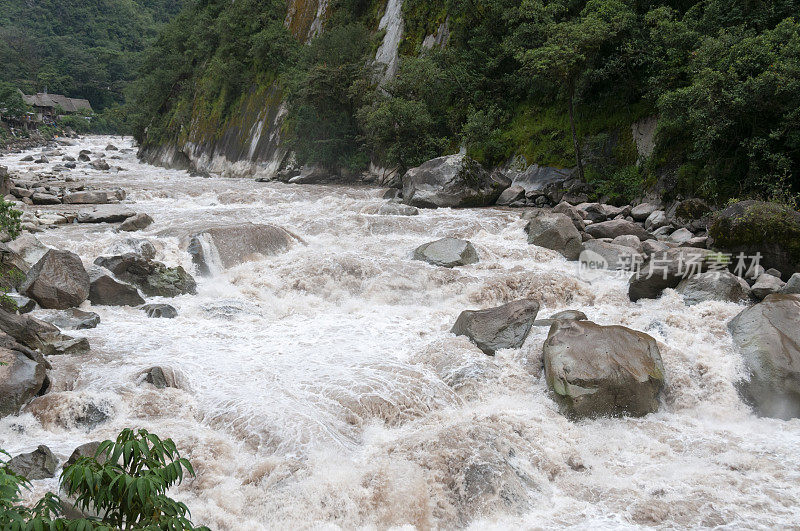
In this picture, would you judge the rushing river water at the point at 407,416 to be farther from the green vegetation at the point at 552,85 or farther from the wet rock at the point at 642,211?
the green vegetation at the point at 552,85

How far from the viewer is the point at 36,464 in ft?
16.6

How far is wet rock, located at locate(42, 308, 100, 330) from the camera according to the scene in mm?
8719

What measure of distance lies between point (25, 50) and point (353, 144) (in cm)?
7244

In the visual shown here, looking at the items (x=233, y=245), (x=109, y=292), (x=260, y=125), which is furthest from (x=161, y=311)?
(x=260, y=125)

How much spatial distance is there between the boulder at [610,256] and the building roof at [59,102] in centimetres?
7206

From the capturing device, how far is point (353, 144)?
2692 centimetres

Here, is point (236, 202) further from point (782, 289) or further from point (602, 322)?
point (782, 289)

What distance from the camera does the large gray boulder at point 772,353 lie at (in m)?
6.70

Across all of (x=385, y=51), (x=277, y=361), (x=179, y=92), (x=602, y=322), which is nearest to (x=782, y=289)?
(x=602, y=322)

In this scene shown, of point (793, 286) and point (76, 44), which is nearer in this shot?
point (793, 286)

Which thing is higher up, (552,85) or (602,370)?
(552,85)

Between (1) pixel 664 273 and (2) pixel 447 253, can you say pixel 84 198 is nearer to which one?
(2) pixel 447 253

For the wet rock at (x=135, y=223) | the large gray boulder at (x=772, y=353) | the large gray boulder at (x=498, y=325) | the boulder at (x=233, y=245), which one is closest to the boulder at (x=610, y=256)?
the large gray boulder at (x=772, y=353)

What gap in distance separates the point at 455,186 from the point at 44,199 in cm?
1487
